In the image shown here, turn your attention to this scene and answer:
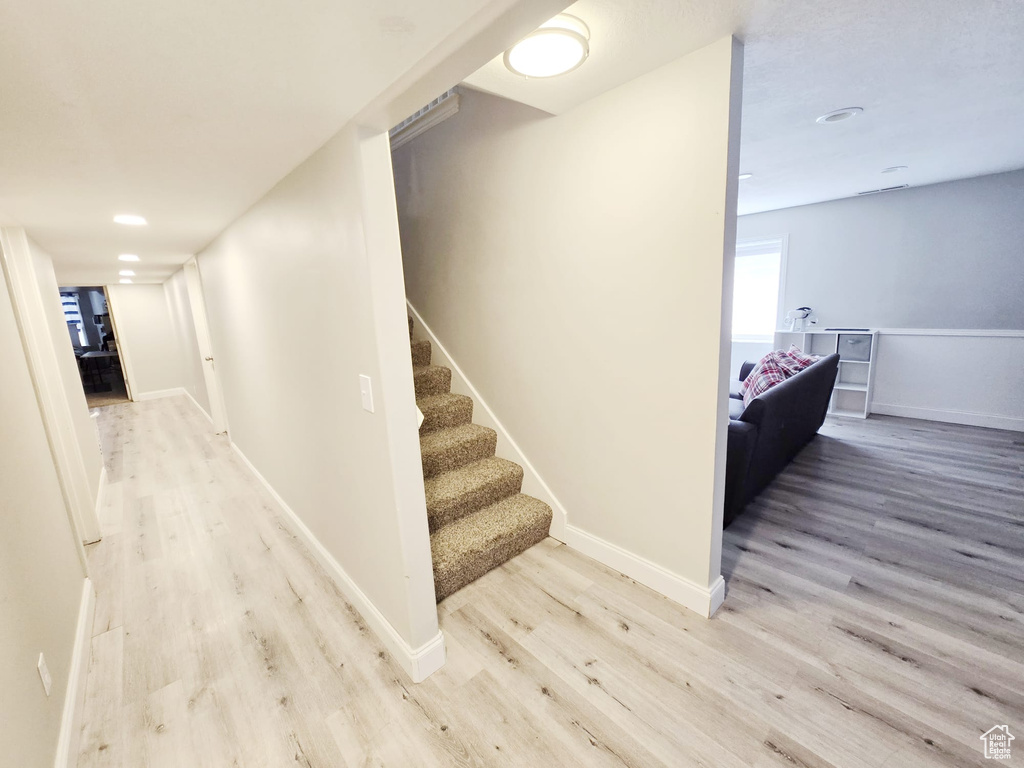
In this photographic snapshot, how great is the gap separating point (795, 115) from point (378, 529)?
118 inches

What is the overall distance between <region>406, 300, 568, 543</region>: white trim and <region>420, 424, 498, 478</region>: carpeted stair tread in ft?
0.23

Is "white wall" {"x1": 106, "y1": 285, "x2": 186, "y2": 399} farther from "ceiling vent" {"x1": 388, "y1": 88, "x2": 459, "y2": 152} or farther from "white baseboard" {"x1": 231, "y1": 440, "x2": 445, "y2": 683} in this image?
"white baseboard" {"x1": 231, "y1": 440, "x2": 445, "y2": 683}

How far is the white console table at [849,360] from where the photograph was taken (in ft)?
14.7

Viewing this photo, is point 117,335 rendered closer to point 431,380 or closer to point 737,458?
point 431,380

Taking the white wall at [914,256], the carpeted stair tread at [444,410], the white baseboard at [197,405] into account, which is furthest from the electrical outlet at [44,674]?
the white wall at [914,256]

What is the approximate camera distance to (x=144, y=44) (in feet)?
2.83

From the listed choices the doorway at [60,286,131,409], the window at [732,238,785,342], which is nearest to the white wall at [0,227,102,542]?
the doorway at [60,286,131,409]

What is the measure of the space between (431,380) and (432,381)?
12mm

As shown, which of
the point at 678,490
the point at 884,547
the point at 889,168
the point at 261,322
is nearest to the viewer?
the point at 678,490

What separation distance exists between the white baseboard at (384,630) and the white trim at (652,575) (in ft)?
3.08

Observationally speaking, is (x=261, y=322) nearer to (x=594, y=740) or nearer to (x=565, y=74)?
(x=565, y=74)

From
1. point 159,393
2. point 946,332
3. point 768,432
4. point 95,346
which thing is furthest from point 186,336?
point 946,332

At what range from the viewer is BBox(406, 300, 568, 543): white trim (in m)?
2.49

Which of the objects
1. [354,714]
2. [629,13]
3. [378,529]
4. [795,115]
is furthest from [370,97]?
[795,115]
